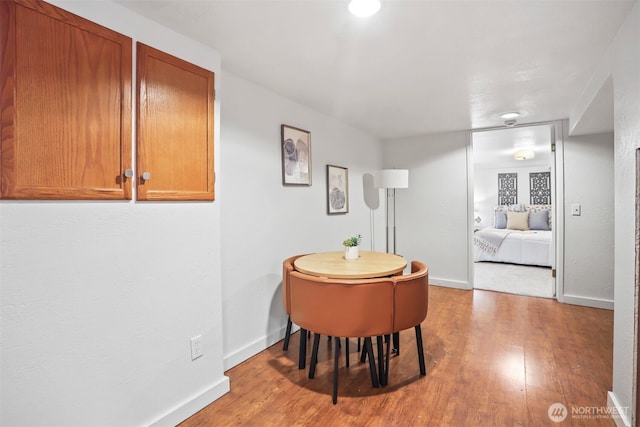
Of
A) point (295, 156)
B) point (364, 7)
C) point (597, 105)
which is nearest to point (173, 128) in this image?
point (364, 7)

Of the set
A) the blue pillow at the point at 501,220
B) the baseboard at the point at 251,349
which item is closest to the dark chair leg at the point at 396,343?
the baseboard at the point at 251,349

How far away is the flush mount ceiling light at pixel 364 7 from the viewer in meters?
1.55

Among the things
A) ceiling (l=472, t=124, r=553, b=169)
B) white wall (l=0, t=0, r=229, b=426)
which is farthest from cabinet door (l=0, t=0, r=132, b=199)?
ceiling (l=472, t=124, r=553, b=169)

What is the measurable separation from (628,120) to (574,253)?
9.15 feet

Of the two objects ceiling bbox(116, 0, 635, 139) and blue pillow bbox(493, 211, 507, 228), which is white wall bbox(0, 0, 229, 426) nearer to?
ceiling bbox(116, 0, 635, 139)

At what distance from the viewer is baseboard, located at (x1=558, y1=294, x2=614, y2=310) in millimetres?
3646

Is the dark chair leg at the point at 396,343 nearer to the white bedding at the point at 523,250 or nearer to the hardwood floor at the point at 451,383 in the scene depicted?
the hardwood floor at the point at 451,383

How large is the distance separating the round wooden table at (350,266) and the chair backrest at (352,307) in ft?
0.30

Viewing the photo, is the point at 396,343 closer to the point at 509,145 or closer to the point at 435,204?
the point at 435,204

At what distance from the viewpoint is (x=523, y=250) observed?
5.97m

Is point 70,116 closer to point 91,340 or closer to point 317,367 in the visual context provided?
point 91,340

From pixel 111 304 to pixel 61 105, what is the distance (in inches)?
35.3

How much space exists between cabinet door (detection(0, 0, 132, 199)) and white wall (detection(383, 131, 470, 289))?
3.99 m

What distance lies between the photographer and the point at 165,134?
5.80 feet
